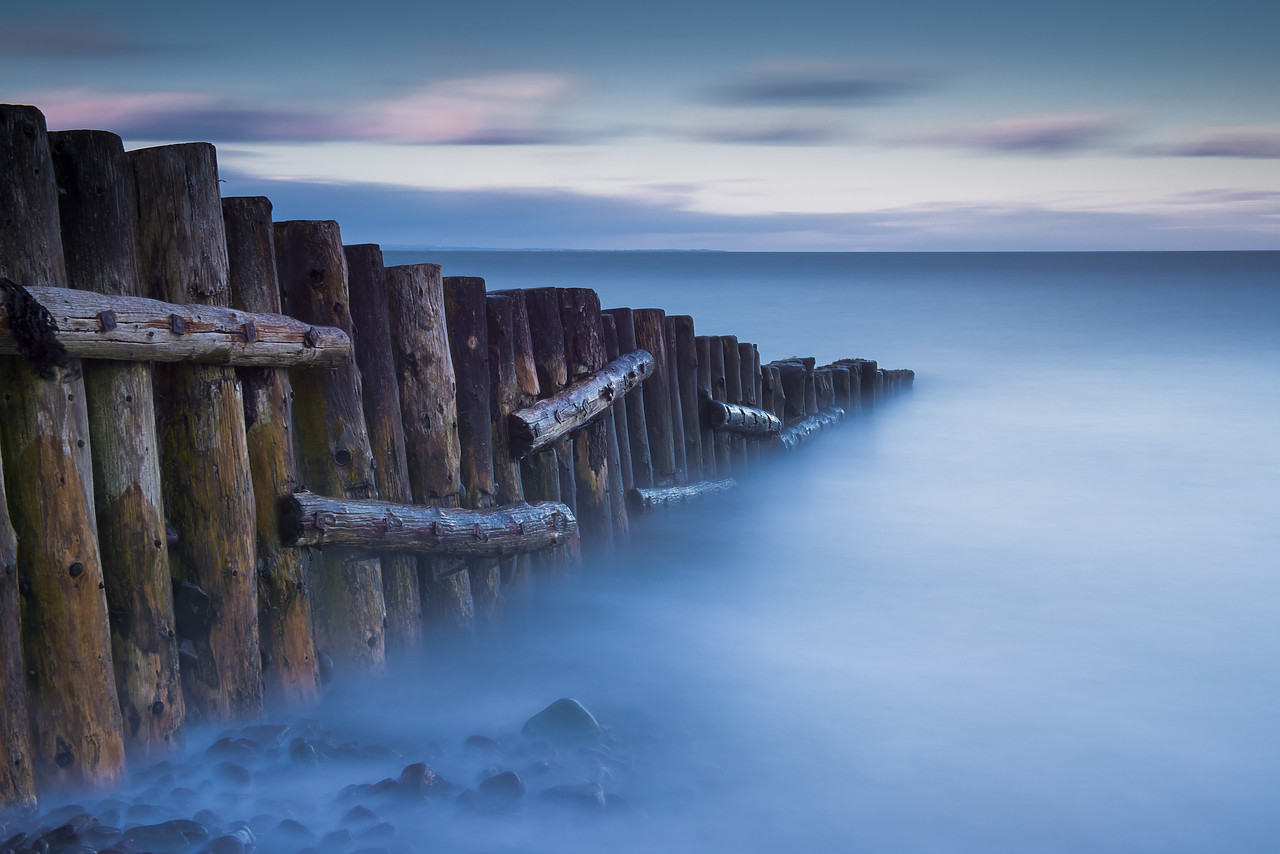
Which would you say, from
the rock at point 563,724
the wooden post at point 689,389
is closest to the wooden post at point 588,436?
the wooden post at point 689,389

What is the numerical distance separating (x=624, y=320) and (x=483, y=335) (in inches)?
60.4

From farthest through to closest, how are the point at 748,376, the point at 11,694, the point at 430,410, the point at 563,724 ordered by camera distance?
the point at 748,376, the point at 430,410, the point at 563,724, the point at 11,694

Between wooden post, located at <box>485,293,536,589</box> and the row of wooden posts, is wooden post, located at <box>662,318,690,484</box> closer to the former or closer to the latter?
the row of wooden posts

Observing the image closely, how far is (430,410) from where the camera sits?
4219 mm

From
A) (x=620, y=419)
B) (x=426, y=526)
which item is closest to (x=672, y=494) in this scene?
(x=620, y=419)

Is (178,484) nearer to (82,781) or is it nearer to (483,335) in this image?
(82,781)

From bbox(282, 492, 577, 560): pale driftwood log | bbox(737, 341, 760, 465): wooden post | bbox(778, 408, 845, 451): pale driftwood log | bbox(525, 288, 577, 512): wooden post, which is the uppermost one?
bbox(525, 288, 577, 512): wooden post

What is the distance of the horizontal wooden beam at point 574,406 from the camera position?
15.4 ft

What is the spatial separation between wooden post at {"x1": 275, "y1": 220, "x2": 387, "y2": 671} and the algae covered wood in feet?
1.17

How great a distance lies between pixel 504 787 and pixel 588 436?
2300 mm

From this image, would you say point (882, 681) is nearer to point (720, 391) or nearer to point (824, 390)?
point (720, 391)

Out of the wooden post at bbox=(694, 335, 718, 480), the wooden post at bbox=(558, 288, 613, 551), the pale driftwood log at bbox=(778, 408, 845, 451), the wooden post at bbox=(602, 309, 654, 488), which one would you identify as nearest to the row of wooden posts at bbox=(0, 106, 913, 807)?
the wooden post at bbox=(558, 288, 613, 551)

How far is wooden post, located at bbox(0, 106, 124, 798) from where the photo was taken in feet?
9.16

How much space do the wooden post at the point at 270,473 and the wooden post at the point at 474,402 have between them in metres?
0.94
